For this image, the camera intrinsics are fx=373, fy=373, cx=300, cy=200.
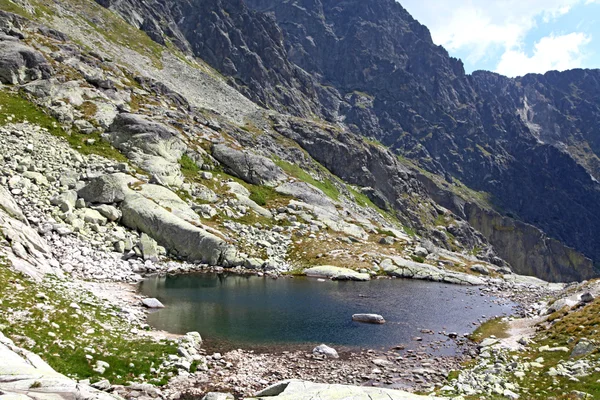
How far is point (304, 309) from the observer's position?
4784cm

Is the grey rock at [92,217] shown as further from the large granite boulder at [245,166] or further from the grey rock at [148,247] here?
the large granite boulder at [245,166]

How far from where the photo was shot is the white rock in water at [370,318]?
44.0 metres

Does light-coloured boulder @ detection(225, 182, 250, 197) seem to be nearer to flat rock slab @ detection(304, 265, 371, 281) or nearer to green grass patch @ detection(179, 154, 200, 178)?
green grass patch @ detection(179, 154, 200, 178)

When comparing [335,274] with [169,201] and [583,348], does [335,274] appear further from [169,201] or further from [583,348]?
[583,348]

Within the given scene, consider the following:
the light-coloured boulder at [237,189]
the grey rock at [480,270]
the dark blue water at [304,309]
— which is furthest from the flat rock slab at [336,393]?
the grey rock at [480,270]

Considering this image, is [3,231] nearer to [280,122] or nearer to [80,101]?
[80,101]

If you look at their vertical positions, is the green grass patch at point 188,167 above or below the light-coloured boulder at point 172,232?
above

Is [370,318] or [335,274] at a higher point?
[335,274]

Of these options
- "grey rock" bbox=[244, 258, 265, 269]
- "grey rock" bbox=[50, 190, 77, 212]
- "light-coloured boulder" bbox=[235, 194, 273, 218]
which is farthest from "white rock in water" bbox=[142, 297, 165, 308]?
"light-coloured boulder" bbox=[235, 194, 273, 218]

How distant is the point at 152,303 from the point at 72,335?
53.8ft

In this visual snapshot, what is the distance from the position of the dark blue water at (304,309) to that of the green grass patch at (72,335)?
6554 millimetres

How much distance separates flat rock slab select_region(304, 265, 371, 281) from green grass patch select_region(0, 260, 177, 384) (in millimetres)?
44779

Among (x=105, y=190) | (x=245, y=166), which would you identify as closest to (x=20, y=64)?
(x=105, y=190)

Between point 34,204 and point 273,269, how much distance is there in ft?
131
